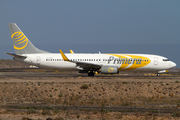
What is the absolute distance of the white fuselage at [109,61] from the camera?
46094mm

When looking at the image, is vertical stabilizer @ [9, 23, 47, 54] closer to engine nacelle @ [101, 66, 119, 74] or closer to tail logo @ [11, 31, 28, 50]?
tail logo @ [11, 31, 28, 50]

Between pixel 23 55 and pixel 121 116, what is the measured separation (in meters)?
31.6

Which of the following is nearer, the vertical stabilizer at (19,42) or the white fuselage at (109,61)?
the white fuselage at (109,61)

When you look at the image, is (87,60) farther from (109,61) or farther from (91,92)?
(91,92)

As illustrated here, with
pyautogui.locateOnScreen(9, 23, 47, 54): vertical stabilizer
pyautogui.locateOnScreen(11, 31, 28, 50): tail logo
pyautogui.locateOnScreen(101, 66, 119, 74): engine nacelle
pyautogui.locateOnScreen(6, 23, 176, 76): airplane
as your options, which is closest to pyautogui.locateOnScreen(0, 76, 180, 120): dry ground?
pyautogui.locateOnScreen(101, 66, 119, 74): engine nacelle

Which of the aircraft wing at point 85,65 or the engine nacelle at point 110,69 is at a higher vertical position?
the aircraft wing at point 85,65

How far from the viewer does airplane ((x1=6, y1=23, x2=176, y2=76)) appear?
4603 centimetres

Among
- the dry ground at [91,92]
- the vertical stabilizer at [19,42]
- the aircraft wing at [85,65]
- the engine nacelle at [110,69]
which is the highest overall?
the vertical stabilizer at [19,42]

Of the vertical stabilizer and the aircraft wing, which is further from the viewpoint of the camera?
the vertical stabilizer

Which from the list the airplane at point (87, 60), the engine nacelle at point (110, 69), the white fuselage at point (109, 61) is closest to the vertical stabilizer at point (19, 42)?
the airplane at point (87, 60)

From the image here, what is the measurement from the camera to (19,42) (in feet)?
159

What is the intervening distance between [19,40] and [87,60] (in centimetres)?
1300

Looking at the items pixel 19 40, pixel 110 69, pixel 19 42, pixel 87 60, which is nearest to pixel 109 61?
pixel 110 69

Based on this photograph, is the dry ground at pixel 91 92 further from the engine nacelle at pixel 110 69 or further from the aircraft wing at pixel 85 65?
the aircraft wing at pixel 85 65
